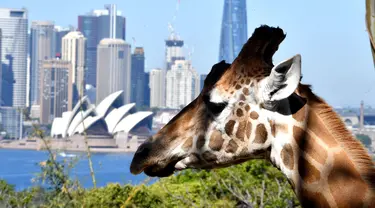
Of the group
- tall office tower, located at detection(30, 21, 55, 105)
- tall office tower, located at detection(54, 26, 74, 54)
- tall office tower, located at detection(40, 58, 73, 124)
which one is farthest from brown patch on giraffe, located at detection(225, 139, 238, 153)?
tall office tower, located at detection(54, 26, 74, 54)

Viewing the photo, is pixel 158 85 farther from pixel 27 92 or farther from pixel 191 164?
pixel 191 164

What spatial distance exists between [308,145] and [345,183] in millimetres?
177

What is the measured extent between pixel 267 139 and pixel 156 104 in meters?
111

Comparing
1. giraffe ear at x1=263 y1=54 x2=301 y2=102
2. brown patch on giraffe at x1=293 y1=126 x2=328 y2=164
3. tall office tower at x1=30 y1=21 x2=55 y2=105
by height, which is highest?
giraffe ear at x1=263 y1=54 x2=301 y2=102

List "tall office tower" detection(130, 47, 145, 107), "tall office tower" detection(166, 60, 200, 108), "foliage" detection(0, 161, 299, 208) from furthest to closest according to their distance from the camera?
1. "tall office tower" detection(130, 47, 145, 107)
2. "tall office tower" detection(166, 60, 200, 108)
3. "foliage" detection(0, 161, 299, 208)

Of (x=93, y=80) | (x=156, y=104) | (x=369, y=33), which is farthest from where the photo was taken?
(x=93, y=80)

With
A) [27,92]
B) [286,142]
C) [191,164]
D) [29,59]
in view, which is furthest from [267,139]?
[29,59]

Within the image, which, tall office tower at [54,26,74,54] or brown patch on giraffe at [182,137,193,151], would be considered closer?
brown patch on giraffe at [182,137,193,151]

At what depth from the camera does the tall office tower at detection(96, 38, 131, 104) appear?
128 meters

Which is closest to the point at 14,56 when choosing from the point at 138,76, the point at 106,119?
the point at 138,76

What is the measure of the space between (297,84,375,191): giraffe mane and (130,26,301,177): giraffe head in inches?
5.3

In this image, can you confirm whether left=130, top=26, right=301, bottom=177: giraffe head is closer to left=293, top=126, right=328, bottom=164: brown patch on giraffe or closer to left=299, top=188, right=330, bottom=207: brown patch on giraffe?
left=293, top=126, right=328, bottom=164: brown patch on giraffe

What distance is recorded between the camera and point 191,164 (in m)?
2.73

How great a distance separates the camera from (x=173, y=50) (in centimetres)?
11919
